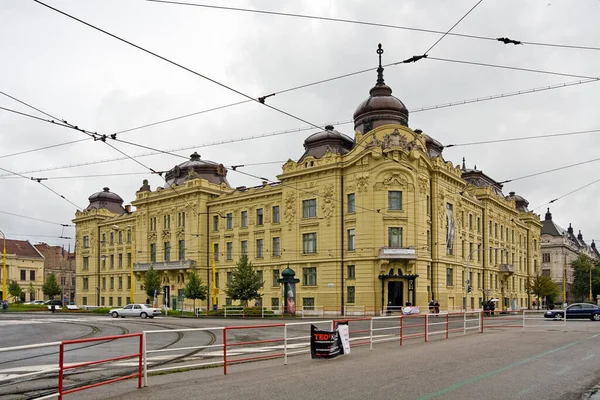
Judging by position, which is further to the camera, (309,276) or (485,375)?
(309,276)

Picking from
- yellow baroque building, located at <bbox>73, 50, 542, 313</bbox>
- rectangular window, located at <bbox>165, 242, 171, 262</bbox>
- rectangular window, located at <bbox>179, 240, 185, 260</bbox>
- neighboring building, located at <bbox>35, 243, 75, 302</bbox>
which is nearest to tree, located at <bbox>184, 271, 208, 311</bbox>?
yellow baroque building, located at <bbox>73, 50, 542, 313</bbox>

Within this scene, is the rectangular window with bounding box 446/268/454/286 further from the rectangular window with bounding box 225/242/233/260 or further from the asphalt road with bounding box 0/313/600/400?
the asphalt road with bounding box 0/313/600/400

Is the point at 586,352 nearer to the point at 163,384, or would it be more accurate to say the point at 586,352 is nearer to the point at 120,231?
the point at 163,384

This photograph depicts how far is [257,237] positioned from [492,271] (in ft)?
90.4

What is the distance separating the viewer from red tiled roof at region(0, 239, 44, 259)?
10581cm

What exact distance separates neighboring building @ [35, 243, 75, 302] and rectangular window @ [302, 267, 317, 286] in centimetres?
7421

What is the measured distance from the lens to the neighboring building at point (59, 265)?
116 metres

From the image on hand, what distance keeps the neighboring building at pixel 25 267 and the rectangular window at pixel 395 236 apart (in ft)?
247

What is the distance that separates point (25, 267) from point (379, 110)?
7888 centimetres

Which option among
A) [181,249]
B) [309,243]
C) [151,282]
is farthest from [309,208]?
[151,282]

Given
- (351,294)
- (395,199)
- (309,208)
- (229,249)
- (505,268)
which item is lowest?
(351,294)

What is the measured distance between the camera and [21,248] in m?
108

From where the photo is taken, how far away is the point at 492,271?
2680 inches

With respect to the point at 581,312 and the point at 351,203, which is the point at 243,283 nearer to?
the point at 351,203
